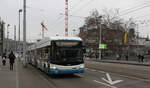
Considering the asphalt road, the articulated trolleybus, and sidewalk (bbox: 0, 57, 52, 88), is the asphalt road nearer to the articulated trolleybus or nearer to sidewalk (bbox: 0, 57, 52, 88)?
sidewalk (bbox: 0, 57, 52, 88)

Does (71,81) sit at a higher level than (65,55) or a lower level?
lower

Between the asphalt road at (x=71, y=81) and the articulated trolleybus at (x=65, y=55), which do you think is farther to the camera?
the articulated trolleybus at (x=65, y=55)

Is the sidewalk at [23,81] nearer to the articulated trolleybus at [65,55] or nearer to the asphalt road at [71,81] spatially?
the asphalt road at [71,81]

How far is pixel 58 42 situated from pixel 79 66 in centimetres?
209

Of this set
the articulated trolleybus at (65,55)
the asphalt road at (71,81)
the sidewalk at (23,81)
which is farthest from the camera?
the articulated trolleybus at (65,55)

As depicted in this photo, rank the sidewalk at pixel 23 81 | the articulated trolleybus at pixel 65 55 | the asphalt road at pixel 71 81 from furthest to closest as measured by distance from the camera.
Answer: the articulated trolleybus at pixel 65 55 < the sidewalk at pixel 23 81 < the asphalt road at pixel 71 81

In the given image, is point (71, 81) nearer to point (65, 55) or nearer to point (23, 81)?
point (65, 55)

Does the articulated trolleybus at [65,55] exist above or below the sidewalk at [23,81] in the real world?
above

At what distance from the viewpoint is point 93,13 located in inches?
2606

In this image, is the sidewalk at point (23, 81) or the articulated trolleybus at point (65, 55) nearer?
the sidewalk at point (23, 81)

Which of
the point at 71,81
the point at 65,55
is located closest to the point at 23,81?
the point at 71,81

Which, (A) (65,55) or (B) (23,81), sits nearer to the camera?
(B) (23,81)

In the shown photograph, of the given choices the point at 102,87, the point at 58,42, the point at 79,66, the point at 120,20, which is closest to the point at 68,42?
the point at 58,42

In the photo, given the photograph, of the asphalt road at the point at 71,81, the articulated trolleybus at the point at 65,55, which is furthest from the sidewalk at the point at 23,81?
the articulated trolleybus at the point at 65,55
